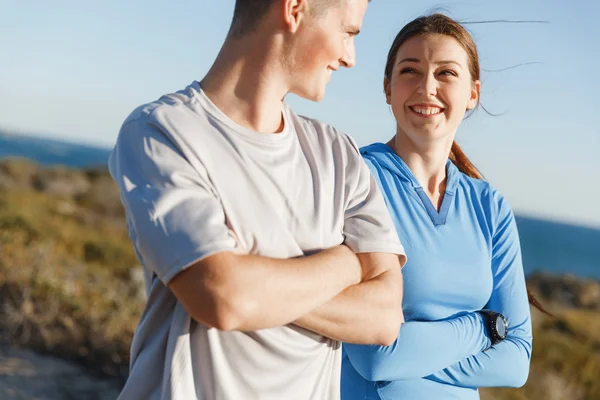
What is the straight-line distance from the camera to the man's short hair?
162 centimetres

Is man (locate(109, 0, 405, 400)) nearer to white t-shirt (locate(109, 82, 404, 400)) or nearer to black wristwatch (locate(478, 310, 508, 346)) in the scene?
white t-shirt (locate(109, 82, 404, 400))

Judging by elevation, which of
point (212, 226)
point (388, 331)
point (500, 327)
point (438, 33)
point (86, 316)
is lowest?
point (86, 316)

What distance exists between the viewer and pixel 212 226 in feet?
4.69

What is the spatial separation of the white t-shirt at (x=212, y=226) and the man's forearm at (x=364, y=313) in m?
0.05

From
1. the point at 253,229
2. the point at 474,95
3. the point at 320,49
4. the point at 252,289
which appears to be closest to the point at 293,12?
the point at 320,49

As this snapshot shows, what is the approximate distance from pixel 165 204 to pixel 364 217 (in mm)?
539

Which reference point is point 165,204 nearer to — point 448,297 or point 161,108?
point 161,108

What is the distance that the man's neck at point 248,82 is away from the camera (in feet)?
5.32

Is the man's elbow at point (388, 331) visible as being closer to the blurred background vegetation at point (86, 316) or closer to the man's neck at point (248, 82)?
the man's neck at point (248, 82)

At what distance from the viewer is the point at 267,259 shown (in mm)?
1505

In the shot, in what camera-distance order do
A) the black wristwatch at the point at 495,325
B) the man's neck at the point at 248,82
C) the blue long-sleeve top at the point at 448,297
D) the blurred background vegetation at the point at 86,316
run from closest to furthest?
the man's neck at the point at 248,82 < the blue long-sleeve top at the point at 448,297 < the black wristwatch at the point at 495,325 < the blurred background vegetation at the point at 86,316

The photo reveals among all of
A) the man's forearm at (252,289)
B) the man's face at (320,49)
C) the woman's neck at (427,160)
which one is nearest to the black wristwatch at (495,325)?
the woman's neck at (427,160)

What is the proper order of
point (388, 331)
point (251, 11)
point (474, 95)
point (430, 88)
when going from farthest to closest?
1. point (474, 95)
2. point (430, 88)
3. point (388, 331)
4. point (251, 11)

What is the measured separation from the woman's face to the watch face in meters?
0.58
